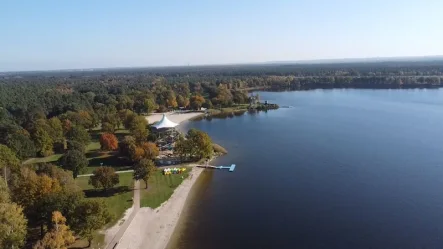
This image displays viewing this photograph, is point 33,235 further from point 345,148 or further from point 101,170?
point 345,148

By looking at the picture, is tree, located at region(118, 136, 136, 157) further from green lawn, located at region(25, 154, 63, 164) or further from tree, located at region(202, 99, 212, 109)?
tree, located at region(202, 99, 212, 109)

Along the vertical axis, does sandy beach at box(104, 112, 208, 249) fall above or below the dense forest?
below

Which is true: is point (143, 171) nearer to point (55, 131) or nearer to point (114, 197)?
point (114, 197)

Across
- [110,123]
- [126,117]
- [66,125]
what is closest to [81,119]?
[66,125]

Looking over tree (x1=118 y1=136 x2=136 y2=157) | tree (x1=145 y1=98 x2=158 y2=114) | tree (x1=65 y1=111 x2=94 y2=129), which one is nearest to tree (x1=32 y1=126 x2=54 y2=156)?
Answer: tree (x1=118 y1=136 x2=136 y2=157)

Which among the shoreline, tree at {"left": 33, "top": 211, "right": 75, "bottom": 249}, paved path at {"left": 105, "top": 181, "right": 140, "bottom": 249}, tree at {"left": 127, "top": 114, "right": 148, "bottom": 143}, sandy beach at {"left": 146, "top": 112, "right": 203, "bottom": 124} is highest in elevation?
tree at {"left": 127, "top": 114, "right": 148, "bottom": 143}

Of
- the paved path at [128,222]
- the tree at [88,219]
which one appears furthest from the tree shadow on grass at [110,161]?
the tree at [88,219]
